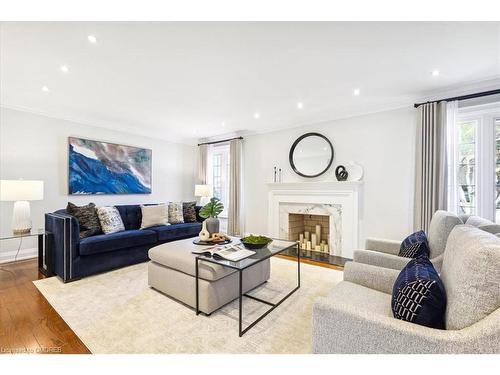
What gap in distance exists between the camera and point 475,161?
9.80ft

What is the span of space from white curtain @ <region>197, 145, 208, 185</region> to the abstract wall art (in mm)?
1143

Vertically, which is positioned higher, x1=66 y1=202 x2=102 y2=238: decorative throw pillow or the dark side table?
x1=66 y1=202 x2=102 y2=238: decorative throw pillow

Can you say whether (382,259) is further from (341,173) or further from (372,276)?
(341,173)

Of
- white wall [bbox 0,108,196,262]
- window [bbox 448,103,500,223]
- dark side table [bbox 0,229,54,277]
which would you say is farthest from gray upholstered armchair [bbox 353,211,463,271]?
white wall [bbox 0,108,196,262]

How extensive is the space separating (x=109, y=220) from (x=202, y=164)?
2622 mm

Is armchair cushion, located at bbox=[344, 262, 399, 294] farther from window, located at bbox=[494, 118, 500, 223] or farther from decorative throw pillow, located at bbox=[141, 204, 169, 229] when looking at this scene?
decorative throw pillow, located at bbox=[141, 204, 169, 229]

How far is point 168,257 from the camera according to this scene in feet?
7.59

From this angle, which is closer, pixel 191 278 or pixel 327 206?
pixel 191 278

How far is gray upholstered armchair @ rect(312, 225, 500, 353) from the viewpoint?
83cm

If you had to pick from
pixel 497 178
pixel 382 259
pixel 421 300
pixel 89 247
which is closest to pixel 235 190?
pixel 89 247

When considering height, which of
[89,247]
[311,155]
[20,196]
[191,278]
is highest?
[311,155]
